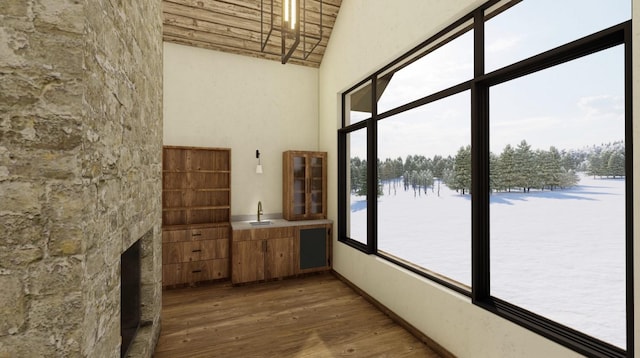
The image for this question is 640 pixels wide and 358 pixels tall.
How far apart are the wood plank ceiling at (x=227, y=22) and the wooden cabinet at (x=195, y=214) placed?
5.49 feet

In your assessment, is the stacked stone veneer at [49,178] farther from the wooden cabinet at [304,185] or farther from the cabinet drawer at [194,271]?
the wooden cabinet at [304,185]

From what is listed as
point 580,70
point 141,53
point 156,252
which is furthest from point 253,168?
point 580,70

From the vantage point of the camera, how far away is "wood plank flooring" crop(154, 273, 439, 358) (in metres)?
2.63

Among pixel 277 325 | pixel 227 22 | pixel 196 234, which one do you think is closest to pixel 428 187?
pixel 277 325

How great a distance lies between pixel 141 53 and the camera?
213 cm

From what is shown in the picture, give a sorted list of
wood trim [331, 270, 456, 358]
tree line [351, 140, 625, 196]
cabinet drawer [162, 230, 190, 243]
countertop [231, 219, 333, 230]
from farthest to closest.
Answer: countertop [231, 219, 333, 230], cabinet drawer [162, 230, 190, 243], wood trim [331, 270, 456, 358], tree line [351, 140, 625, 196]

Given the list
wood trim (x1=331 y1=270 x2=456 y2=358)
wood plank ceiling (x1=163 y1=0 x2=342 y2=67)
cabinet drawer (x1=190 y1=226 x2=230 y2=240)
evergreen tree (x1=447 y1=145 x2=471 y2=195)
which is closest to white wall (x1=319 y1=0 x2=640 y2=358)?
wood trim (x1=331 y1=270 x2=456 y2=358)

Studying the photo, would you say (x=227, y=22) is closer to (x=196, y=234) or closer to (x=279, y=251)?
(x=196, y=234)

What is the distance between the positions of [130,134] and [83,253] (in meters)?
0.94

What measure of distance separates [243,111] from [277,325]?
10.7 ft

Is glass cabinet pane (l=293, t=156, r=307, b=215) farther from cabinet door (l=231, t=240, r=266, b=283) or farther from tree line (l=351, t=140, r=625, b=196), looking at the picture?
tree line (l=351, t=140, r=625, b=196)

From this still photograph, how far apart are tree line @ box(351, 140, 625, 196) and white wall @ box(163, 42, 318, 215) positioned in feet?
7.32

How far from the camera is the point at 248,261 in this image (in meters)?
4.15

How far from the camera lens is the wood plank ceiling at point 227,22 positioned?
4.15m
